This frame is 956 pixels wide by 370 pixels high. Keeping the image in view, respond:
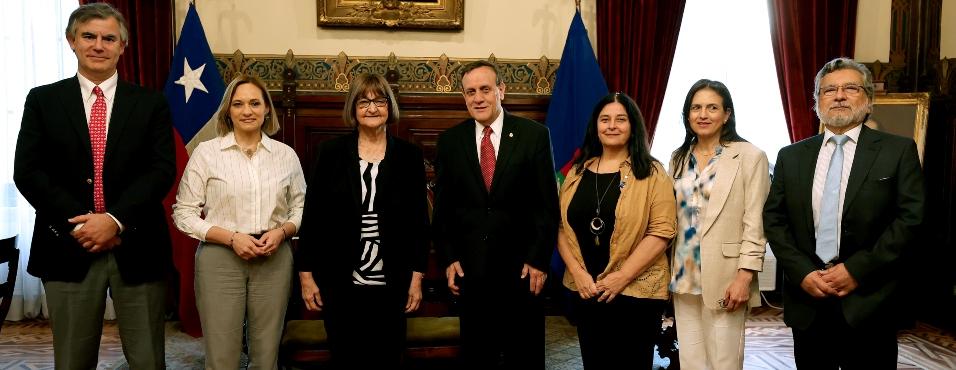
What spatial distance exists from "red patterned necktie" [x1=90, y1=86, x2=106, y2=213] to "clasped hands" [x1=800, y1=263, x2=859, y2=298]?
241cm

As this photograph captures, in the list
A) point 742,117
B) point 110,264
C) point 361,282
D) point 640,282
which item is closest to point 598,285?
point 640,282

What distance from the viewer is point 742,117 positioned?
4.80m

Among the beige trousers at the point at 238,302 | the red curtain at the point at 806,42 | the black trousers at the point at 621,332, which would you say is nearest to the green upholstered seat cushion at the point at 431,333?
the beige trousers at the point at 238,302

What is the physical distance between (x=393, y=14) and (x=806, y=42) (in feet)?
9.48

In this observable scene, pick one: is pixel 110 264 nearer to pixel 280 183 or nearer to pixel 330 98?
pixel 280 183

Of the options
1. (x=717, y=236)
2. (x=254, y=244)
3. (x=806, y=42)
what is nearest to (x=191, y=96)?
(x=254, y=244)

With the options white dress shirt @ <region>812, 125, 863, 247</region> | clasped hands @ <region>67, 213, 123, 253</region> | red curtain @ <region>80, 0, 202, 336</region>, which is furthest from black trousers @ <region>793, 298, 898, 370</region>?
red curtain @ <region>80, 0, 202, 336</region>

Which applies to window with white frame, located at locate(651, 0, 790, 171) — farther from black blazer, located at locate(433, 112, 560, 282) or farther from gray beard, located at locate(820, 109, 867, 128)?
black blazer, located at locate(433, 112, 560, 282)

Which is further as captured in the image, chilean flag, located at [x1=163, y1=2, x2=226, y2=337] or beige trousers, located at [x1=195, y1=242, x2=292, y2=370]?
chilean flag, located at [x1=163, y1=2, x2=226, y2=337]

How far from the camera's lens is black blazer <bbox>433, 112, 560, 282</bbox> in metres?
2.30

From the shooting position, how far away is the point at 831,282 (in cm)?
213

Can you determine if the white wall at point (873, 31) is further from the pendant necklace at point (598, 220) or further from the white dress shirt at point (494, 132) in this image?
the white dress shirt at point (494, 132)

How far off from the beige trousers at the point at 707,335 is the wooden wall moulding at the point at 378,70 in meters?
2.36

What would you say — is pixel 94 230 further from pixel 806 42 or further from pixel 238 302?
pixel 806 42
